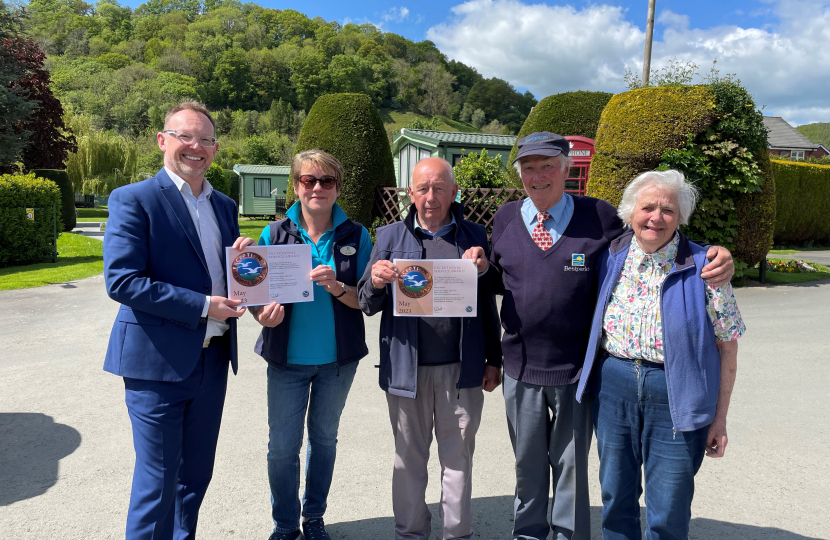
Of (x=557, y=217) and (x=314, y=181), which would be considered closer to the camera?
(x=557, y=217)

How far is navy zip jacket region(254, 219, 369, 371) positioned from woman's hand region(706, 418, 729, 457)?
173 cm

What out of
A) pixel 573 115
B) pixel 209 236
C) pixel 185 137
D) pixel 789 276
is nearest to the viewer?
pixel 185 137

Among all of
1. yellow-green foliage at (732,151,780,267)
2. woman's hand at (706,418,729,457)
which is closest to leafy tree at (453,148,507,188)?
yellow-green foliage at (732,151,780,267)

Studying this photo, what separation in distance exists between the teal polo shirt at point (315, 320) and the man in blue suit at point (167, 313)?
401mm

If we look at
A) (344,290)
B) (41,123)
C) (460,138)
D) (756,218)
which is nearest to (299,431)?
(344,290)

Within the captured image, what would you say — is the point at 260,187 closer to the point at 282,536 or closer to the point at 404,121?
the point at 282,536

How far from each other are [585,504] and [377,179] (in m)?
11.2

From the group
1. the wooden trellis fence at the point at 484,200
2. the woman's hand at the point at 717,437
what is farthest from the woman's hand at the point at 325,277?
the wooden trellis fence at the point at 484,200

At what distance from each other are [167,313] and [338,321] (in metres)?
0.90

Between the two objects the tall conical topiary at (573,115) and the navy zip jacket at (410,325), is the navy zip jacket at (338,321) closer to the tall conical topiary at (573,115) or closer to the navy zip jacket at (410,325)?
the navy zip jacket at (410,325)

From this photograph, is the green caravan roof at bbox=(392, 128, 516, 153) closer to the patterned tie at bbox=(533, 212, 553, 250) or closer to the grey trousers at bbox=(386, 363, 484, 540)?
the patterned tie at bbox=(533, 212, 553, 250)

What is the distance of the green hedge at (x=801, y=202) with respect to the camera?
1886 centimetres

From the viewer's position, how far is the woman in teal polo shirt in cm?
276

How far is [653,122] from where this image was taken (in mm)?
10078
